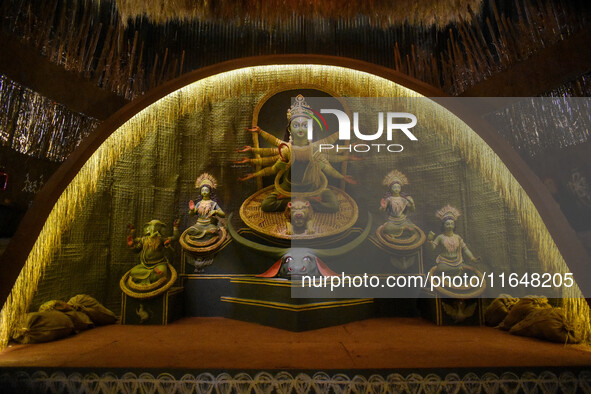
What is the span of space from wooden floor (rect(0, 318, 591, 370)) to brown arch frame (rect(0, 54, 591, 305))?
548mm

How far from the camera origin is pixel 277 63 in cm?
304

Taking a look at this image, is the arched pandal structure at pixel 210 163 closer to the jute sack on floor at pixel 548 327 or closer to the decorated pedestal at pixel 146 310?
the jute sack on floor at pixel 548 327

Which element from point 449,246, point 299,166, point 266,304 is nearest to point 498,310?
point 449,246

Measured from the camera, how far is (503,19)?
2.56 meters

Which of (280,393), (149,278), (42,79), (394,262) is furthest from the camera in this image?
(394,262)

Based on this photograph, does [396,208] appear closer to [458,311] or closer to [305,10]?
[458,311]

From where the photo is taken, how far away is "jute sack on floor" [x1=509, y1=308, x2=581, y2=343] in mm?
2326

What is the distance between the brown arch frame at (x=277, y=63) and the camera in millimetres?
2385

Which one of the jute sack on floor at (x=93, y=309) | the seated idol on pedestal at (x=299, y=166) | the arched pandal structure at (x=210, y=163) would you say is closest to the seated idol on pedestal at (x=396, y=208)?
the arched pandal structure at (x=210, y=163)

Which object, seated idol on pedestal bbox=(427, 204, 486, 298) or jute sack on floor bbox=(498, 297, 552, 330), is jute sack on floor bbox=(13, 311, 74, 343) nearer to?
seated idol on pedestal bbox=(427, 204, 486, 298)

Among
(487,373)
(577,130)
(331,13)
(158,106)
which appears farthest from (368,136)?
(487,373)

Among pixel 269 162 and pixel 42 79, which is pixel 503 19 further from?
pixel 42 79

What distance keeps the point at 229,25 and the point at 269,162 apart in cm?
129

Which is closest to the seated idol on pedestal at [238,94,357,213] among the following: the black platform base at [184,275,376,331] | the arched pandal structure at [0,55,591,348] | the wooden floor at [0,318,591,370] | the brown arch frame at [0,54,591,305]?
the arched pandal structure at [0,55,591,348]
